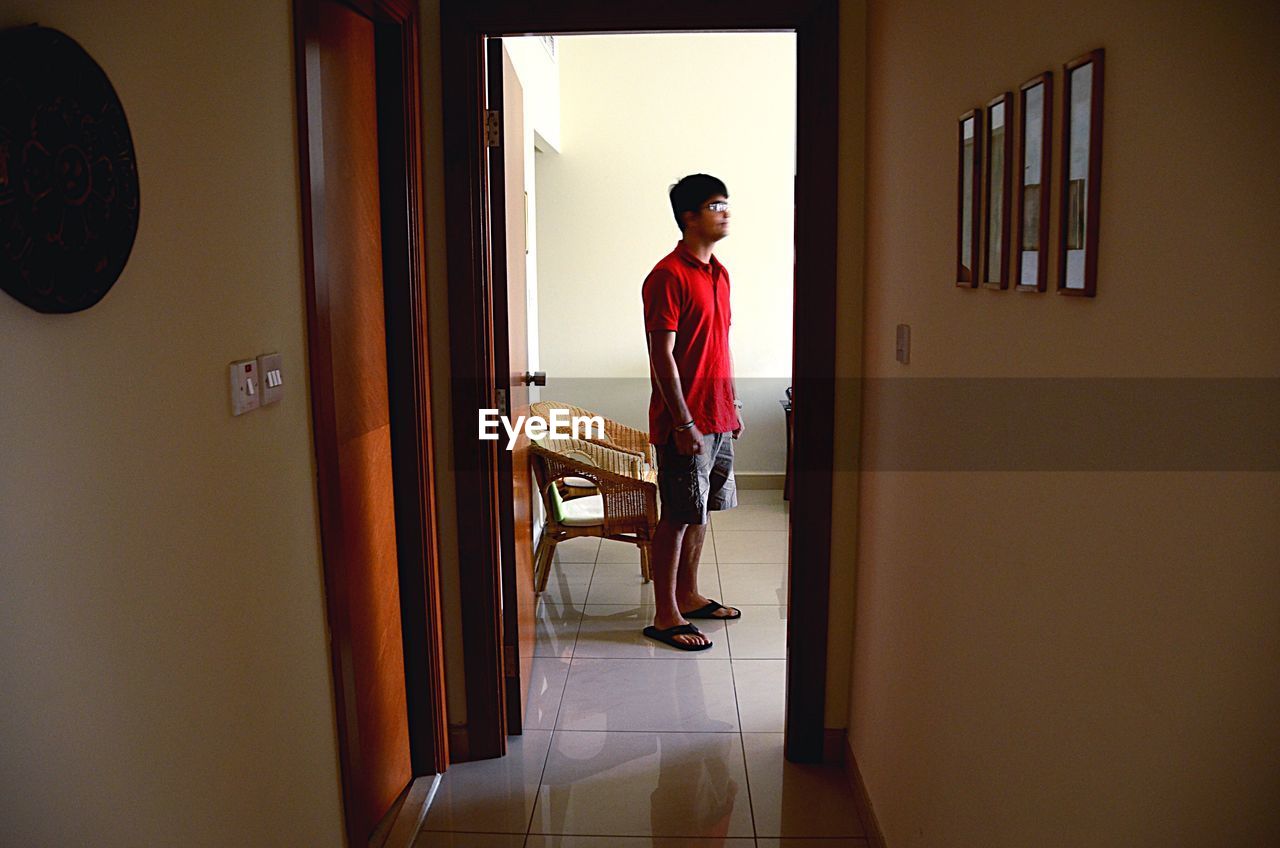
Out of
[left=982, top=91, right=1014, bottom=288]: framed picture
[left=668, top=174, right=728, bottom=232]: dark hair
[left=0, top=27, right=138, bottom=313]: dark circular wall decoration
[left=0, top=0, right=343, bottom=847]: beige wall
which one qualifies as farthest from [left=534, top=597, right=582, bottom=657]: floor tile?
[left=0, top=27, right=138, bottom=313]: dark circular wall decoration

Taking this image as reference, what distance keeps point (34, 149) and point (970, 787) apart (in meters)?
1.69

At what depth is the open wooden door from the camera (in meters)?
2.88

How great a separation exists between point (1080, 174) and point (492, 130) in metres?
1.80

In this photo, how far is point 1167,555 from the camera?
1.14 m

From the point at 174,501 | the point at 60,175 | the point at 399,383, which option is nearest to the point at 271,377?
the point at 174,501

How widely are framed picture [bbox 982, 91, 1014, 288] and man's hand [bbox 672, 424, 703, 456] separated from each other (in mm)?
1920

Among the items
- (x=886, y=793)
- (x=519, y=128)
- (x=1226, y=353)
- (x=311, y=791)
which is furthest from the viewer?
(x=519, y=128)

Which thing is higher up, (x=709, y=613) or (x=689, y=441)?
(x=689, y=441)

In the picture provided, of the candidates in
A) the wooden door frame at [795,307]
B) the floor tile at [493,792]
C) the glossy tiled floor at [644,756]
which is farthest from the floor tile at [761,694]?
the floor tile at [493,792]

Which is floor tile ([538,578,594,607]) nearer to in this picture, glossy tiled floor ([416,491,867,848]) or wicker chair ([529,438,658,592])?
glossy tiled floor ([416,491,867,848])

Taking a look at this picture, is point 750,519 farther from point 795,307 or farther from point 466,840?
point 466,840

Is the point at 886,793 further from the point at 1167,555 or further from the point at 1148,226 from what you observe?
the point at 1148,226

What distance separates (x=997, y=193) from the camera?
1.71 m

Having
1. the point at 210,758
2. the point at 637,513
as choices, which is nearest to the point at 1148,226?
→ the point at 210,758
